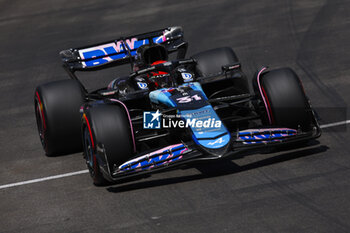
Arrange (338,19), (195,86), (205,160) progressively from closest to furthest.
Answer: (205,160) < (195,86) < (338,19)

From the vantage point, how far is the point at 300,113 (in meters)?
9.46

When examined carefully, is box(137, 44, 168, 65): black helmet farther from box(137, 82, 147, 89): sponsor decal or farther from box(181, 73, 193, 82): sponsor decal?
box(181, 73, 193, 82): sponsor decal

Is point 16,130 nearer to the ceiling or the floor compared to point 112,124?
nearer to the floor

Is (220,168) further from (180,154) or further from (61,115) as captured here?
(61,115)

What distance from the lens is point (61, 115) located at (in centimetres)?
1092

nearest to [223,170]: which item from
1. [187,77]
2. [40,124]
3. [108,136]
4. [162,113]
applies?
[162,113]

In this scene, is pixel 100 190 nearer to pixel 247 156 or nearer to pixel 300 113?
pixel 247 156

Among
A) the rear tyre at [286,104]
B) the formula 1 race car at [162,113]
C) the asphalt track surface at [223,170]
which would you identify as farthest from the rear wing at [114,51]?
the rear tyre at [286,104]

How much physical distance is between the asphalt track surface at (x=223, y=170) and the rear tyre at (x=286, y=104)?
407 mm

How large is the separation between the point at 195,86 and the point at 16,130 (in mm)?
4188

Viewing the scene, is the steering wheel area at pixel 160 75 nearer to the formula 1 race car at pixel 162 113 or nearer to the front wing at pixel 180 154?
the formula 1 race car at pixel 162 113

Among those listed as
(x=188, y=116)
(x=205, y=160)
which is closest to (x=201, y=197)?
(x=205, y=160)

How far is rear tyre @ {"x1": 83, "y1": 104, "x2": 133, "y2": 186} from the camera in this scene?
905 centimetres

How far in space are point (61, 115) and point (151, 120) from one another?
6.11ft
